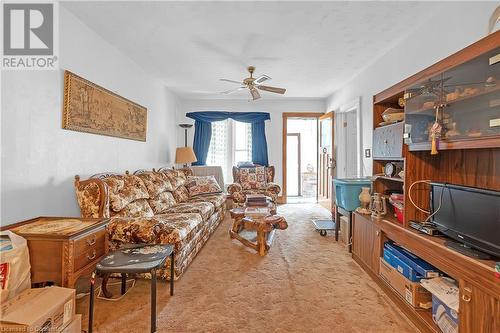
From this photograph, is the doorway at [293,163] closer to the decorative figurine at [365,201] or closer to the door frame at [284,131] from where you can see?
the door frame at [284,131]

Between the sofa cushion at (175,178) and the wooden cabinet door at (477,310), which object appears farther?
the sofa cushion at (175,178)

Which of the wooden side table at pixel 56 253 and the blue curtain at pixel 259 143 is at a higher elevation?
the blue curtain at pixel 259 143

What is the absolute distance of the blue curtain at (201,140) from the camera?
6027 millimetres

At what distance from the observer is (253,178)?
213 inches

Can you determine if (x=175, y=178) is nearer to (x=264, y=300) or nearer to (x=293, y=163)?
(x=264, y=300)

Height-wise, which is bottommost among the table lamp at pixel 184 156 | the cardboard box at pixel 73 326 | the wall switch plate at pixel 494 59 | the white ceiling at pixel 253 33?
the cardboard box at pixel 73 326

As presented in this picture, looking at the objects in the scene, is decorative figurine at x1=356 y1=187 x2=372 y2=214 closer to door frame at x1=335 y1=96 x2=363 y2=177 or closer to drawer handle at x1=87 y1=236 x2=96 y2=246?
door frame at x1=335 y1=96 x2=363 y2=177

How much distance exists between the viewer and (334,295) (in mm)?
2145

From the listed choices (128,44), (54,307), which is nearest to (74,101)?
(128,44)

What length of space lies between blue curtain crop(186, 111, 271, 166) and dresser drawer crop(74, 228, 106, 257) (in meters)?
→ 4.18

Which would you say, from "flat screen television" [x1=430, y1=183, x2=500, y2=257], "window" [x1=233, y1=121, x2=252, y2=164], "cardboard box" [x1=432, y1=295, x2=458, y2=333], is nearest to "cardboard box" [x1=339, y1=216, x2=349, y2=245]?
"flat screen television" [x1=430, y1=183, x2=500, y2=257]

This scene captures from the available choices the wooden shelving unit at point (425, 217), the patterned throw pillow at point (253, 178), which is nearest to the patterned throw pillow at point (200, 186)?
the patterned throw pillow at point (253, 178)

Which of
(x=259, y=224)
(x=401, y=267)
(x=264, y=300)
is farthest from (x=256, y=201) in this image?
(x=401, y=267)

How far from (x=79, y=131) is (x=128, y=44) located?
51.4 inches
